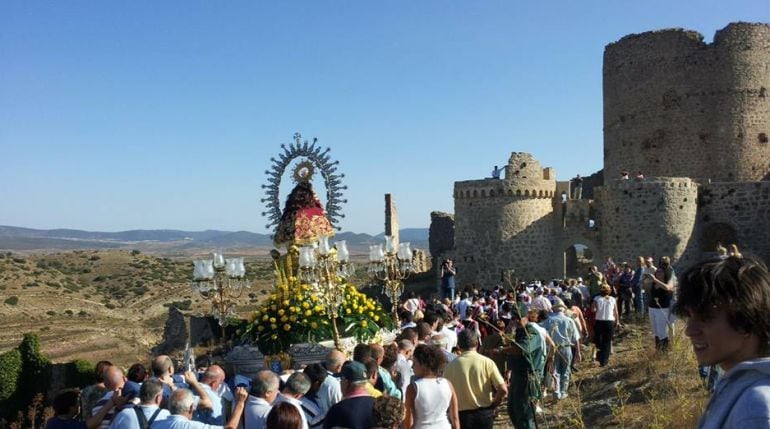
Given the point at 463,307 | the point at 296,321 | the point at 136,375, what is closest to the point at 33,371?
the point at 463,307

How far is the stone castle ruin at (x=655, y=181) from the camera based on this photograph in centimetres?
2311

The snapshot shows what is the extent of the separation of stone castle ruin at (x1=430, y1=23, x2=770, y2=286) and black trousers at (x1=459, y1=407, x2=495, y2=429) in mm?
18269

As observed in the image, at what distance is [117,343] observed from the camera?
107ft

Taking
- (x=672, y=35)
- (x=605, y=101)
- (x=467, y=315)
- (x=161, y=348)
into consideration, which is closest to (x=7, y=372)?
(x=161, y=348)

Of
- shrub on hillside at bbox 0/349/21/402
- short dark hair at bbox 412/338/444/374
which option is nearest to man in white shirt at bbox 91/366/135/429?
short dark hair at bbox 412/338/444/374

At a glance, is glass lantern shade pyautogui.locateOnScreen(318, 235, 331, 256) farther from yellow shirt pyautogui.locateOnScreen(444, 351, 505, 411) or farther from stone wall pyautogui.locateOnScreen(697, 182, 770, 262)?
stone wall pyautogui.locateOnScreen(697, 182, 770, 262)

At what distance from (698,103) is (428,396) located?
89.9 feet

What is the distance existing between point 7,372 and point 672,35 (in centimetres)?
2940

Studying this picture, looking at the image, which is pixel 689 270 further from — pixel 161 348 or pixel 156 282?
pixel 156 282

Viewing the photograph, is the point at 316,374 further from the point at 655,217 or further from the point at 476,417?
the point at 655,217

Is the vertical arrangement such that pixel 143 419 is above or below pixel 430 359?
below

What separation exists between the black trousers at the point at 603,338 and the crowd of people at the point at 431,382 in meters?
0.78

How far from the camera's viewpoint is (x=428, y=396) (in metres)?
5.70

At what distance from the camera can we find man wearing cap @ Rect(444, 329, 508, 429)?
646 centimetres
